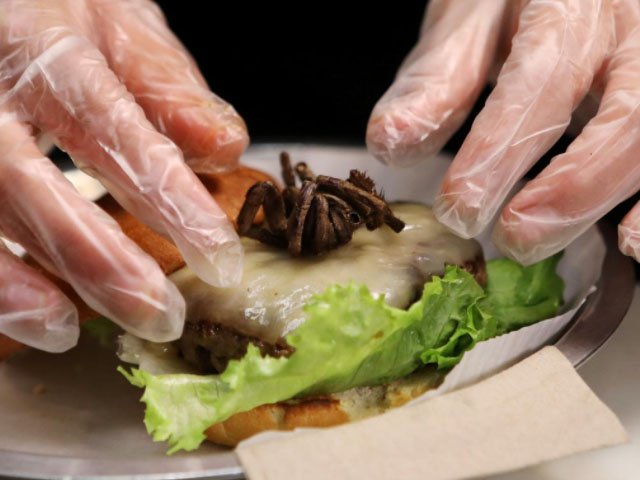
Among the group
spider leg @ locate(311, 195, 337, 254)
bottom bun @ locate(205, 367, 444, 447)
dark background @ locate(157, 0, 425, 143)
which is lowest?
dark background @ locate(157, 0, 425, 143)

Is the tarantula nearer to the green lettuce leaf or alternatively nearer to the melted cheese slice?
the melted cheese slice

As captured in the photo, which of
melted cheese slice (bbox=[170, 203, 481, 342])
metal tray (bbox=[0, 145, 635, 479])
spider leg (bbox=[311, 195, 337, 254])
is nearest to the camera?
metal tray (bbox=[0, 145, 635, 479])

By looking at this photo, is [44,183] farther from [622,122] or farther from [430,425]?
[622,122]

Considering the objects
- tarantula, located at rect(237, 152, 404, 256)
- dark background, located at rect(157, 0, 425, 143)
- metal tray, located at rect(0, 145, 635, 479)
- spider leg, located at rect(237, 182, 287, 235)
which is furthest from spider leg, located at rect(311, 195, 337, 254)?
dark background, located at rect(157, 0, 425, 143)

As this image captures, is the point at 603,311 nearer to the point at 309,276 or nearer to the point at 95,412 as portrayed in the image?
the point at 309,276

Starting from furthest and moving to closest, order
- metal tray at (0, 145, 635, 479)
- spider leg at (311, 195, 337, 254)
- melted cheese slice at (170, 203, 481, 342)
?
1. spider leg at (311, 195, 337, 254)
2. melted cheese slice at (170, 203, 481, 342)
3. metal tray at (0, 145, 635, 479)

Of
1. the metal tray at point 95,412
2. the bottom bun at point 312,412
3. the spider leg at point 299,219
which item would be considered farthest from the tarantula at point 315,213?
the metal tray at point 95,412

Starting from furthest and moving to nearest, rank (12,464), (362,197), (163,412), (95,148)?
1. (362,197)
2. (95,148)
3. (163,412)
4. (12,464)

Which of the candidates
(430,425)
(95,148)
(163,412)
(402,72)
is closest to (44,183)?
(95,148)

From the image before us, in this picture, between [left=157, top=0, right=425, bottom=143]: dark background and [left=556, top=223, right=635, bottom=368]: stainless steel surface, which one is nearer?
[left=556, top=223, right=635, bottom=368]: stainless steel surface
